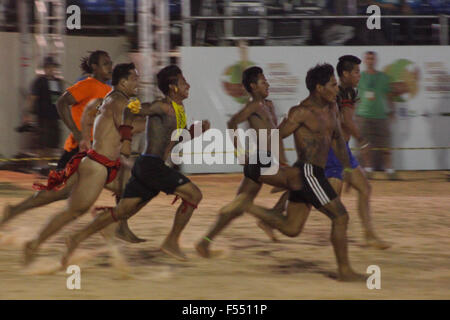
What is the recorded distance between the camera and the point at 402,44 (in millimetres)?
16000

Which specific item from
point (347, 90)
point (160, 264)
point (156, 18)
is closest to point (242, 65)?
point (156, 18)

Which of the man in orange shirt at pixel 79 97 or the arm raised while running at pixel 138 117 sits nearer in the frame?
the arm raised while running at pixel 138 117

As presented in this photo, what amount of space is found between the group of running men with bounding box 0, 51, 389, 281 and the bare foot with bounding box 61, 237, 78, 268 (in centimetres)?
1

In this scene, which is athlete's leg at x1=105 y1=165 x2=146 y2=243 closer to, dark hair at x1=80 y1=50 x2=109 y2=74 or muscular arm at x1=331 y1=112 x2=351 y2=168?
dark hair at x1=80 y1=50 x2=109 y2=74

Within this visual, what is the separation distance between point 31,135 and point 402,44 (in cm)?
730

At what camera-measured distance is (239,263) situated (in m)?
7.58

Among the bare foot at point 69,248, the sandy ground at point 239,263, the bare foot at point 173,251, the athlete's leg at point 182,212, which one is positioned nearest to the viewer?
the sandy ground at point 239,263

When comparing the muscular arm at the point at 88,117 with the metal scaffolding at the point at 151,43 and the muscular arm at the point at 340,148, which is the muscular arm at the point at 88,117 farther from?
the metal scaffolding at the point at 151,43

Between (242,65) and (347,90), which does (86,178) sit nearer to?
(347,90)

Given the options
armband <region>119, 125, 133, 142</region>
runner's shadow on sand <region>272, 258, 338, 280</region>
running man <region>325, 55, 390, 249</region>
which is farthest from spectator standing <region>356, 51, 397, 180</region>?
armband <region>119, 125, 133, 142</region>

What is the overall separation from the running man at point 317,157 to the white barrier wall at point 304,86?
7566 millimetres

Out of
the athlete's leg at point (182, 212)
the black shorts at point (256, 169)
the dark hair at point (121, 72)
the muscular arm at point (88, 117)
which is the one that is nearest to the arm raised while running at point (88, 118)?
the muscular arm at point (88, 117)

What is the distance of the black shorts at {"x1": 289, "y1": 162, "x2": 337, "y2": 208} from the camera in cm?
674

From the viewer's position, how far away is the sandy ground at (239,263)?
6.38 meters
